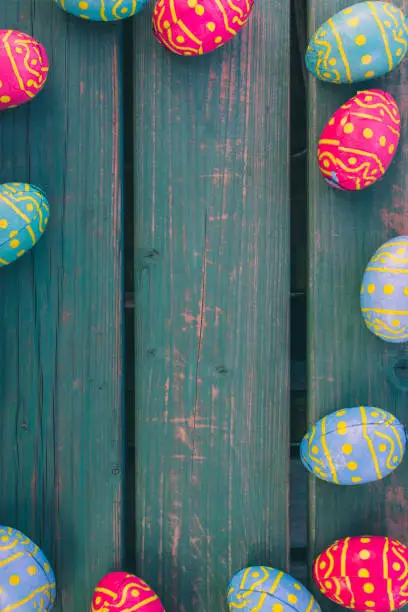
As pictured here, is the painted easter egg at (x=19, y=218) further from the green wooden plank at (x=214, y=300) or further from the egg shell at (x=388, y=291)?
the egg shell at (x=388, y=291)

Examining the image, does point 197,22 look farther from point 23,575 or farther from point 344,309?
point 23,575

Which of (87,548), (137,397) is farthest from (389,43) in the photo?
(87,548)

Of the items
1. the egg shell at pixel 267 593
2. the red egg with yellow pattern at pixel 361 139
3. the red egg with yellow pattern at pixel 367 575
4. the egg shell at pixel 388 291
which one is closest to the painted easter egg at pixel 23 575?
the egg shell at pixel 267 593

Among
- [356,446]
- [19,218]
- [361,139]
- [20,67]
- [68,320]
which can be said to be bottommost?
[356,446]

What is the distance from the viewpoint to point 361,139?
0.88m

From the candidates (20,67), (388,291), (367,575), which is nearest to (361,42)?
(388,291)

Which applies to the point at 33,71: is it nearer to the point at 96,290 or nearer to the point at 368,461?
the point at 96,290

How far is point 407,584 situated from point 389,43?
833mm

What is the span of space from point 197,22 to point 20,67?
0.92 ft

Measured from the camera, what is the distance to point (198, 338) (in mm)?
1009

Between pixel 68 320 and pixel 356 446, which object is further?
pixel 68 320

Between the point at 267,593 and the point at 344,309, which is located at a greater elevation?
the point at 344,309

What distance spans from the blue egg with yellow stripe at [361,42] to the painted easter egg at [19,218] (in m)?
0.50

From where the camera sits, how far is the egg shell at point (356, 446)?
897 millimetres
